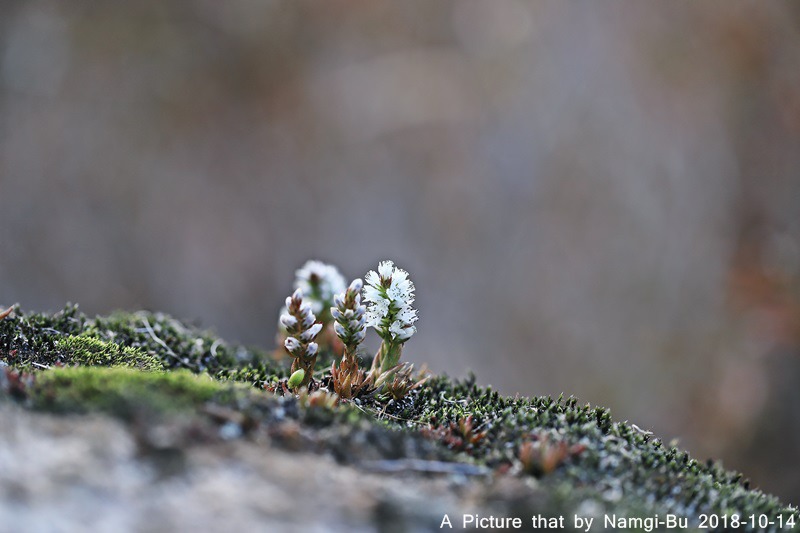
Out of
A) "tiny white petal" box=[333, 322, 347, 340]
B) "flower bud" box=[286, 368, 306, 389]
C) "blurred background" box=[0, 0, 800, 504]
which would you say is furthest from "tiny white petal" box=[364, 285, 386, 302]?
"blurred background" box=[0, 0, 800, 504]

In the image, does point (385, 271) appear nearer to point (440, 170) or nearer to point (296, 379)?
point (296, 379)

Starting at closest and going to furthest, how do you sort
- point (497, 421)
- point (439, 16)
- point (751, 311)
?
point (497, 421) → point (751, 311) → point (439, 16)

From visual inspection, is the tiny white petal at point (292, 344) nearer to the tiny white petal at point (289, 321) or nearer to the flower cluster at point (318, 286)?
the tiny white petal at point (289, 321)

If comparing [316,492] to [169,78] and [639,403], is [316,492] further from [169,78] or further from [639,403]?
[169,78]

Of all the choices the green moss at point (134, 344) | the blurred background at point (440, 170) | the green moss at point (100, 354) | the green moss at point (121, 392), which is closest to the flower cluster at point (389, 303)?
the green moss at point (134, 344)

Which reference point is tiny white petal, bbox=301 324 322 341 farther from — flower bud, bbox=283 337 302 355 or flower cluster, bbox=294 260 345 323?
flower cluster, bbox=294 260 345 323

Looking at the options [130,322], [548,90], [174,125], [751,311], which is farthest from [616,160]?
[130,322]

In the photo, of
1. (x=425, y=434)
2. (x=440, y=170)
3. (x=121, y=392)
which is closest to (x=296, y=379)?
(x=425, y=434)
